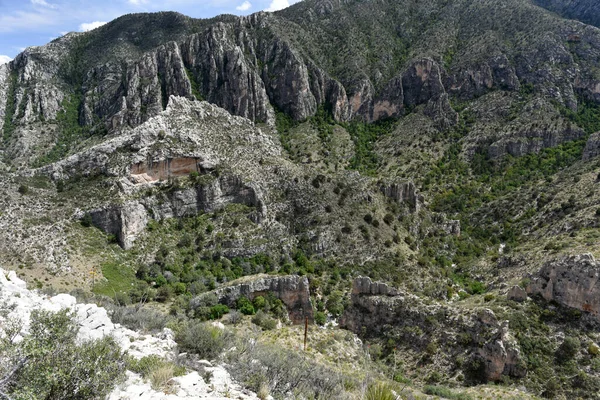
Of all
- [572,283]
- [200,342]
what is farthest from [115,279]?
[572,283]

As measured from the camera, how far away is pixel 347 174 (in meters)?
62.3

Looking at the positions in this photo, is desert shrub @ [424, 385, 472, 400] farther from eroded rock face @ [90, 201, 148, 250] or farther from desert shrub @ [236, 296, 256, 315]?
eroded rock face @ [90, 201, 148, 250]

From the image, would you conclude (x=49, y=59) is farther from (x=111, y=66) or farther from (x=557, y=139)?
(x=557, y=139)

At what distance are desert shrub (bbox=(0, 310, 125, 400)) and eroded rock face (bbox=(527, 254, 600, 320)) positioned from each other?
1201 inches

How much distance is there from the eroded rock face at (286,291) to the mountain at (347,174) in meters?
0.19

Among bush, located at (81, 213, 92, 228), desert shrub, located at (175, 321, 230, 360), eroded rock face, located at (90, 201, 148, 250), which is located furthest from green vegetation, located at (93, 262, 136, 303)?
desert shrub, located at (175, 321, 230, 360)

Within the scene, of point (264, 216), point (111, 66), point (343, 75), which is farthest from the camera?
point (111, 66)

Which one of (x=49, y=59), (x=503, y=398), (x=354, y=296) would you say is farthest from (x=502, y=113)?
(x=49, y=59)

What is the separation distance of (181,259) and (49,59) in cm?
12305

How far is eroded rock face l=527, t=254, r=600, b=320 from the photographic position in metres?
26.9

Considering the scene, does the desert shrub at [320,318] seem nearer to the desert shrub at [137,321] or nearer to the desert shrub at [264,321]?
the desert shrub at [264,321]

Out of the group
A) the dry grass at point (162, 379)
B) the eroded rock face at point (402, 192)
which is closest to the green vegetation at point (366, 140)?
the eroded rock face at point (402, 192)

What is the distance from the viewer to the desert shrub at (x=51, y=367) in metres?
7.62

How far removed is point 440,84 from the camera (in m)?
106
